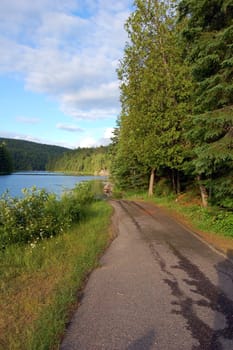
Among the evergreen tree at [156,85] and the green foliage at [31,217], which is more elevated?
the evergreen tree at [156,85]

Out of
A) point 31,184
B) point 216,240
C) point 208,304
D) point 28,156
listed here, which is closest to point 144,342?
point 208,304

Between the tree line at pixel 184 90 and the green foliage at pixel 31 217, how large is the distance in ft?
15.9

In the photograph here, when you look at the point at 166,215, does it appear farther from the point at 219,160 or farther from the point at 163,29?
the point at 163,29

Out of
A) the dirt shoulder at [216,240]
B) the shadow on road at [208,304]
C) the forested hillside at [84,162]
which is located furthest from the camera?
the forested hillside at [84,162]


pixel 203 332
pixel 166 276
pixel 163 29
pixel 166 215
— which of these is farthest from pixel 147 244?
pixel 163 29

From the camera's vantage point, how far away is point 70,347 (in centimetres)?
268

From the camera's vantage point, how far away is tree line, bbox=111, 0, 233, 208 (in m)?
7.14

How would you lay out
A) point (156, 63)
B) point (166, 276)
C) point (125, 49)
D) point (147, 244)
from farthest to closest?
point (125, 49) < point (156, 63) < point (147, 244) < point (166, 276)

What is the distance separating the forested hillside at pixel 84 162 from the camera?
384 ft

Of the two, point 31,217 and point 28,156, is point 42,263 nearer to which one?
point 31,217

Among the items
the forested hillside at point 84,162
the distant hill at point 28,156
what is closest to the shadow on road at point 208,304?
the forested hillside at point 84,162

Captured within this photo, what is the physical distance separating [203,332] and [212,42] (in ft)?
24.2

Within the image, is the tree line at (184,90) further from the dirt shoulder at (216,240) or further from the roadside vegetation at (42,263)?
the roadside vegetation at (42,263)

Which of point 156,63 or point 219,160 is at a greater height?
point 156,63
